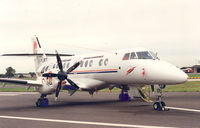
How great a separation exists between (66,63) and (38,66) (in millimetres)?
6122

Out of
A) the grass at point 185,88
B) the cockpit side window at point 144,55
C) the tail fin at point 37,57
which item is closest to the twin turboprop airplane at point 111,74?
the cockpit side window at point 144,55

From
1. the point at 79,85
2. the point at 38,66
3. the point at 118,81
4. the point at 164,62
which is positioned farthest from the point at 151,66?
the point at 38,66

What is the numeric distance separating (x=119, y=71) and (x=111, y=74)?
0.78 metres

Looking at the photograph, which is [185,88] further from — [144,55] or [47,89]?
[47,89]

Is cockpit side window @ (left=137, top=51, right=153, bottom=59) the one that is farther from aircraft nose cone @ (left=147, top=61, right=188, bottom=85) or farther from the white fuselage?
aircraft nose cone @ (left=147, top=61, right=188, bottom=85)

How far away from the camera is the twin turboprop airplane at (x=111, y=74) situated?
14.7 meters

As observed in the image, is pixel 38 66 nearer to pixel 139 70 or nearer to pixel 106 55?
pixel 106 55

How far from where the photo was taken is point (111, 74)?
18.0 metres

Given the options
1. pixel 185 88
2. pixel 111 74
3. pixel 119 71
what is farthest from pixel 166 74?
pixel 185 88

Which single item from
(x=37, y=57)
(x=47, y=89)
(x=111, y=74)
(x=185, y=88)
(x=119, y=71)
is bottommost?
(x=47, y=89)

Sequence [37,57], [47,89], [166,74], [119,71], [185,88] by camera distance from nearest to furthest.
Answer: [166,74]
[119,71]
[47,89]
[37,57]
[185,88]

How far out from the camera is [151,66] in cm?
1520

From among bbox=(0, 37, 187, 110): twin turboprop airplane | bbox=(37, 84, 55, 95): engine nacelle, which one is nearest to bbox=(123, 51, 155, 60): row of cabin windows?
bbox=(0, 37, 187, 110): twin turboprop airplane

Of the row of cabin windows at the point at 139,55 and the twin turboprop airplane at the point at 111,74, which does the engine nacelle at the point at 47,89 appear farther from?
the row of cabin windows at the point at 139,55
